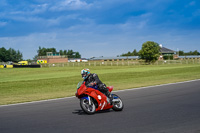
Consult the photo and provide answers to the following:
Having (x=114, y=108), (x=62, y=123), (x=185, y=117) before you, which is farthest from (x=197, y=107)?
(x=62, y=123)

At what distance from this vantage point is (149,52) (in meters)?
94.5

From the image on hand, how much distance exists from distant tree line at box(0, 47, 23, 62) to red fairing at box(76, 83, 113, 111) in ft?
493

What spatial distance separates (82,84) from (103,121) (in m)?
1.58

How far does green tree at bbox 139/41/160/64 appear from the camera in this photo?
94.8 metres

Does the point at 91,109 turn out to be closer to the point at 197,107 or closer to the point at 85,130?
the point at 85,130

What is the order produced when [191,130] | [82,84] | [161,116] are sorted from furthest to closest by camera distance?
[82,84] → [161,116] → [191,130]

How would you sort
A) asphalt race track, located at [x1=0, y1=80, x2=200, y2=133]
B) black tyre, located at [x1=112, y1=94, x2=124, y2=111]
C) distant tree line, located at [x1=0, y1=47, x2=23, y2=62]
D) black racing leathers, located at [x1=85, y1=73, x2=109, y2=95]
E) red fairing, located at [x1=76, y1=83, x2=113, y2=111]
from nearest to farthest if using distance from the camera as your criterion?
asphalt race track, located at [x1=0, y1=80, x2=200, y2=133]
red fairing, located at [x1=76, y1=83, x2=113, y2=111]
black racing leathers, located at [x1=85, y1=73, x2=109, y2=95]
black tyre, located at [x1=112, y1=94, x2=124, y2=111]
distant tree line, located at [x1=0, y1=47, x2=23, y2=62]

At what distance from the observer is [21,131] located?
6742mm

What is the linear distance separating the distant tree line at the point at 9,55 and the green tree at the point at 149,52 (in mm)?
85888

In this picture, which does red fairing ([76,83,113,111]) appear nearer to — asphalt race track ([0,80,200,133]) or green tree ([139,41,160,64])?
asphalt race track ([0,80,200,133])

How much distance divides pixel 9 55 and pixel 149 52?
9156cm

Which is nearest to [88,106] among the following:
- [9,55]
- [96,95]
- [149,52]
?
[96,95]

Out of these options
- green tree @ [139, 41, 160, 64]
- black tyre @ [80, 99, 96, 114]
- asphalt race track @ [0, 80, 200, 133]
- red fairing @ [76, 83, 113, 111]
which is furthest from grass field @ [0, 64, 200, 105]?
green tree @ [139, 41, 160, 64]

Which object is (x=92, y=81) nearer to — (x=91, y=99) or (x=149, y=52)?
(x=91, y=99)
